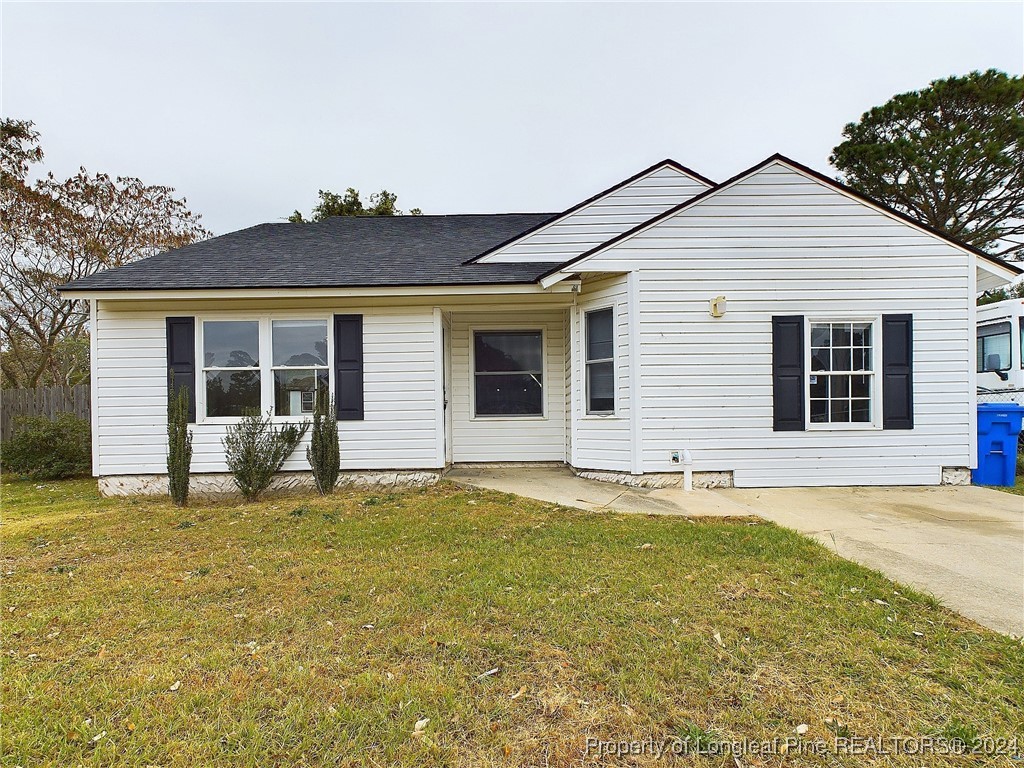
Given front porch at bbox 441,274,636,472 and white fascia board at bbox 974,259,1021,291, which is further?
front porch at bbox 441,274,636,472

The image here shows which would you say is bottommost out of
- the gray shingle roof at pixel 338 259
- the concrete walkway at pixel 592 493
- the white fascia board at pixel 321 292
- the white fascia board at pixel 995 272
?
the concrete walkway at pixel 592 493

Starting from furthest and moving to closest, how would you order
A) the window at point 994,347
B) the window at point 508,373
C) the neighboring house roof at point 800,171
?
the window at point 994,347 < the window at point 508,373 < the neighboring house roof at point 800,171

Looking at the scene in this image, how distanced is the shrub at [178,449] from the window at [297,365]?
126 centimetres

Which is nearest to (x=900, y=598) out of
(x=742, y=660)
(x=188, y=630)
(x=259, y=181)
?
(x=742, y=660)

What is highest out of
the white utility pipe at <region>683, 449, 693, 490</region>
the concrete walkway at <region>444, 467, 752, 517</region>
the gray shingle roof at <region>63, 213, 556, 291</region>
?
the gray shingle roof at <region>63, 213, 556, 291</region>

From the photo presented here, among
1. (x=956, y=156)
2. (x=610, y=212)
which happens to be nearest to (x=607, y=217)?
(x=610, y=212)

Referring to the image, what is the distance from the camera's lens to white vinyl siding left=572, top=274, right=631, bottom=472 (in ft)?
22.9

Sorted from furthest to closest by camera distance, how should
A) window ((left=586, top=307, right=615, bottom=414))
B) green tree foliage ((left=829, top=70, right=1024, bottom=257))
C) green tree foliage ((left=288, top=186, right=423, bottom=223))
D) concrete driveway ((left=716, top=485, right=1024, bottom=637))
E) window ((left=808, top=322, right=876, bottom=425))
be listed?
1. green tree foliage ((left=288, top=186, right=423, bottom=223))
2. green tree foliage ((left=829, top=70, right=1024, bottom=257))
3. window ((left=586, top=307, right=615, bottom=414))
4. window ((left=808, top=322, right=876, bottom=425))
5. concrete driveway ((left=716, top=485, right=1024, bottom=637))

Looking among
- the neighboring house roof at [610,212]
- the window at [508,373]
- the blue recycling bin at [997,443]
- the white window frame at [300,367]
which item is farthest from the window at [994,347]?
the white window frame at [300,367]

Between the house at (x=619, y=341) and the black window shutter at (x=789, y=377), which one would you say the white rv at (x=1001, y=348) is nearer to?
the house at (x=619, y=341)

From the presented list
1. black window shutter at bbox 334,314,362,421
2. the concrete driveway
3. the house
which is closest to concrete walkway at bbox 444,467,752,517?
the house

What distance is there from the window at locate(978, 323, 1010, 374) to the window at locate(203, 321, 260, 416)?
14.6m

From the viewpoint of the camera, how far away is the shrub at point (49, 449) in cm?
943

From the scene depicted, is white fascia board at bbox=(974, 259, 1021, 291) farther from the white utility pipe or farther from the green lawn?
the green lawn
